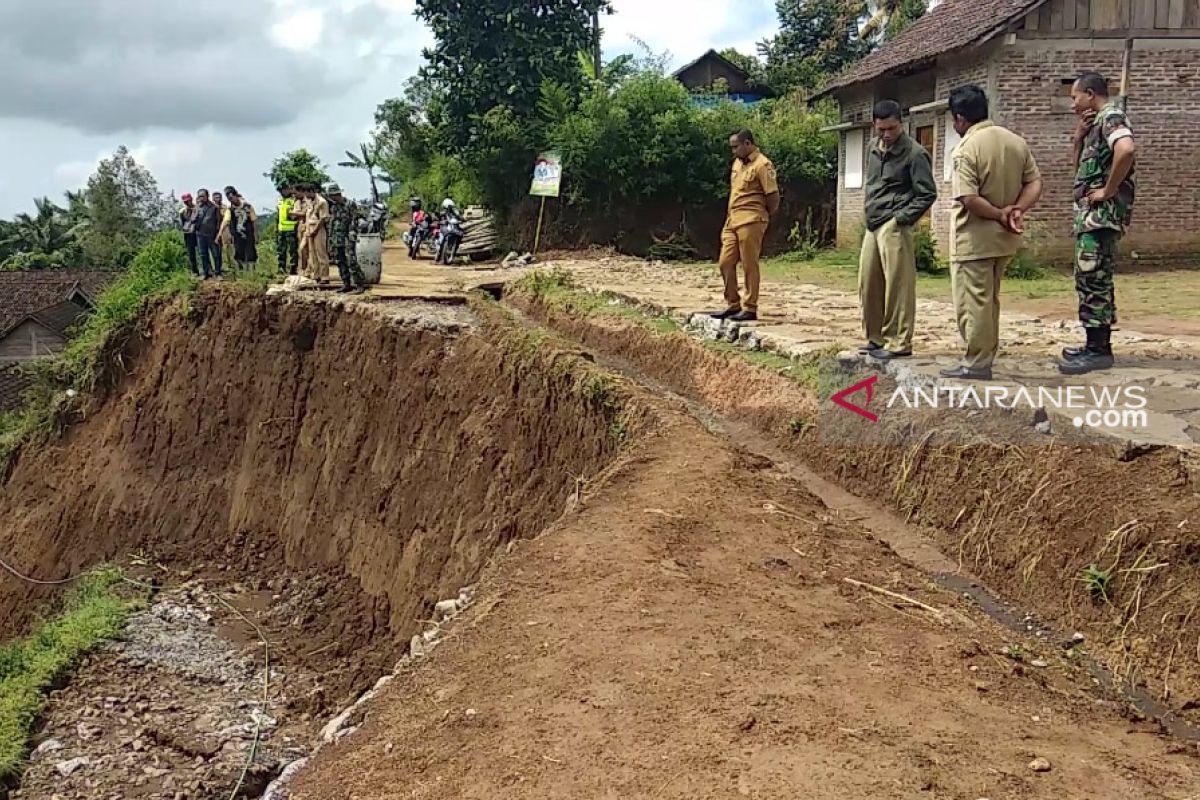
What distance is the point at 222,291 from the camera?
16.4 meters

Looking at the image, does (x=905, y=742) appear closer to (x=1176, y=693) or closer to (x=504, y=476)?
(x=1176, y=693)

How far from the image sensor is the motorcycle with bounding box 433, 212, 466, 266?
21.3m

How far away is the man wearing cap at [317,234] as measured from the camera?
15414mm

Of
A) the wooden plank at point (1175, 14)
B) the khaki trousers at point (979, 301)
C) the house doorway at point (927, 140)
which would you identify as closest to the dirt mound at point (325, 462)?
the khaki trousers at point (979, 301)

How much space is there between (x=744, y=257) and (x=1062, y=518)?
5340mm

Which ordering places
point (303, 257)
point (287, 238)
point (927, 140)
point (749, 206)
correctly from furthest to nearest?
point (927, 140)
point (287, 238)
point (303, 257)
point (749, 206)

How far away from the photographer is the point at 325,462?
1377 centimetres

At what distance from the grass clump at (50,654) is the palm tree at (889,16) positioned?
2566 centimetres

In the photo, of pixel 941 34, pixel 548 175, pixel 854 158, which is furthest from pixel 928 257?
pixel 548 175

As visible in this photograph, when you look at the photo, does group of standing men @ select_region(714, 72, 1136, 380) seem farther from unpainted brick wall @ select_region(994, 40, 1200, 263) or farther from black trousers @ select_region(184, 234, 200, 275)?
black trousers @ select_region(184, 234, 200, 275)

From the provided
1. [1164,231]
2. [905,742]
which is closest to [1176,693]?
[905,742]

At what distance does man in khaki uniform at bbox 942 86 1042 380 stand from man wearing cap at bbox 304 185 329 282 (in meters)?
10.7

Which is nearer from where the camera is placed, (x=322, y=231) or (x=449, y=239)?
(x=322, y=231)

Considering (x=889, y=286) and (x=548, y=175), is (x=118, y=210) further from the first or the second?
(x=889, y=286)
